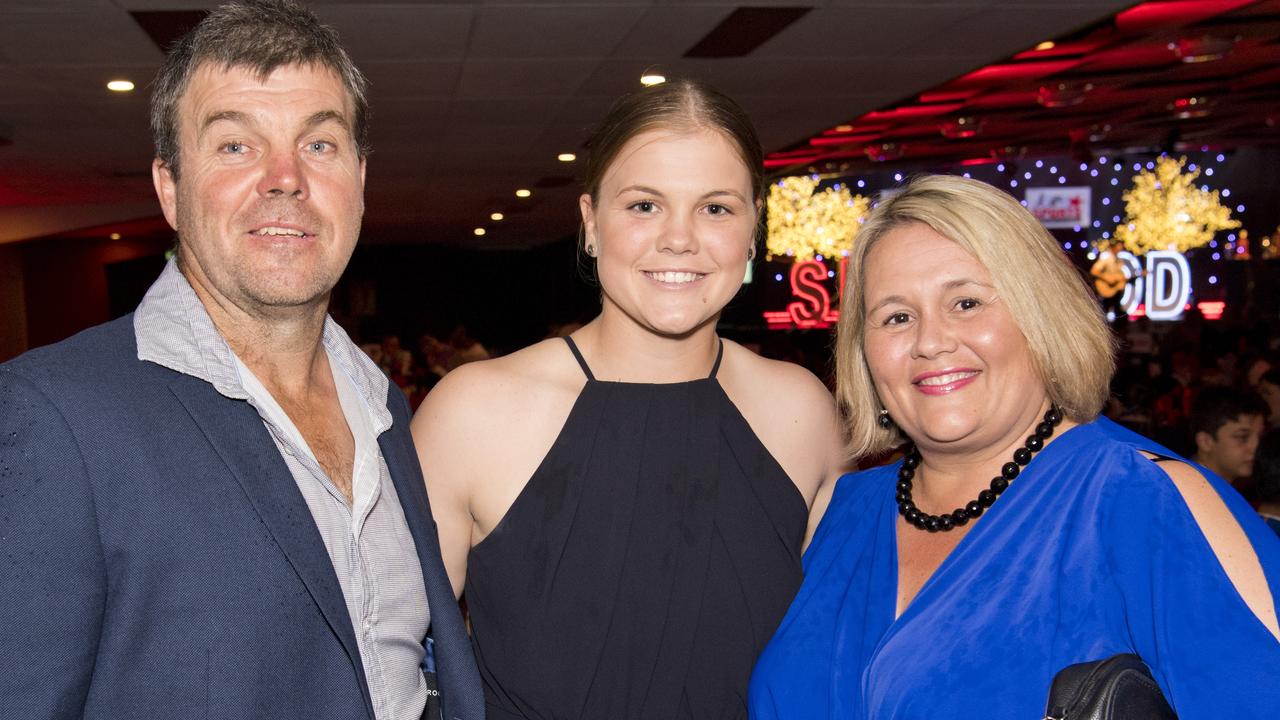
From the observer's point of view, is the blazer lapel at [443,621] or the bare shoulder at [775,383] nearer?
the blazer lapel at [443,621]

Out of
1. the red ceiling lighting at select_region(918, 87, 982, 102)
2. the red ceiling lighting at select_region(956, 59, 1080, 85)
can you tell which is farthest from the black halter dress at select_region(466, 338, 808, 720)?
the red ceiling lighting at select_region(918, 87, 982, 102)

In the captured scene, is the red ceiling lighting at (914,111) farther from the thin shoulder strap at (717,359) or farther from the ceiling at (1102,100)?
the thin shoulder strap at (717,359)

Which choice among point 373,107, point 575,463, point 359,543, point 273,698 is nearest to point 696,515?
point 575,463

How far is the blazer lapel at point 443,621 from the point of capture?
5.34 ft

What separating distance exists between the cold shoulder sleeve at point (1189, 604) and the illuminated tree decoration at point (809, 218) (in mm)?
10920

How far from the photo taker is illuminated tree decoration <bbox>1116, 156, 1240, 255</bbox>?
1327 centimetres

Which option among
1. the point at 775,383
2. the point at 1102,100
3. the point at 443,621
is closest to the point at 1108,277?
the point at 1102,100

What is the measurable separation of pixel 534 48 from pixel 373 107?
194cm

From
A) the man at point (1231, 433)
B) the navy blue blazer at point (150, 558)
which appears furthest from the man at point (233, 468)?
the man at point (1231, 433)

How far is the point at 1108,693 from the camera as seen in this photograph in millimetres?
1372

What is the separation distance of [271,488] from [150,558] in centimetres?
18

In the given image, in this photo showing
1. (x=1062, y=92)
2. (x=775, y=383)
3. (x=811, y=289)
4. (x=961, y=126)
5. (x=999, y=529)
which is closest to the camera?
(x=999, y=529)

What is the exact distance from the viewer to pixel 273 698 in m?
1.30

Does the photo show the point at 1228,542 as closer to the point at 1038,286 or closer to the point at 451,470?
the point at 1038,286
